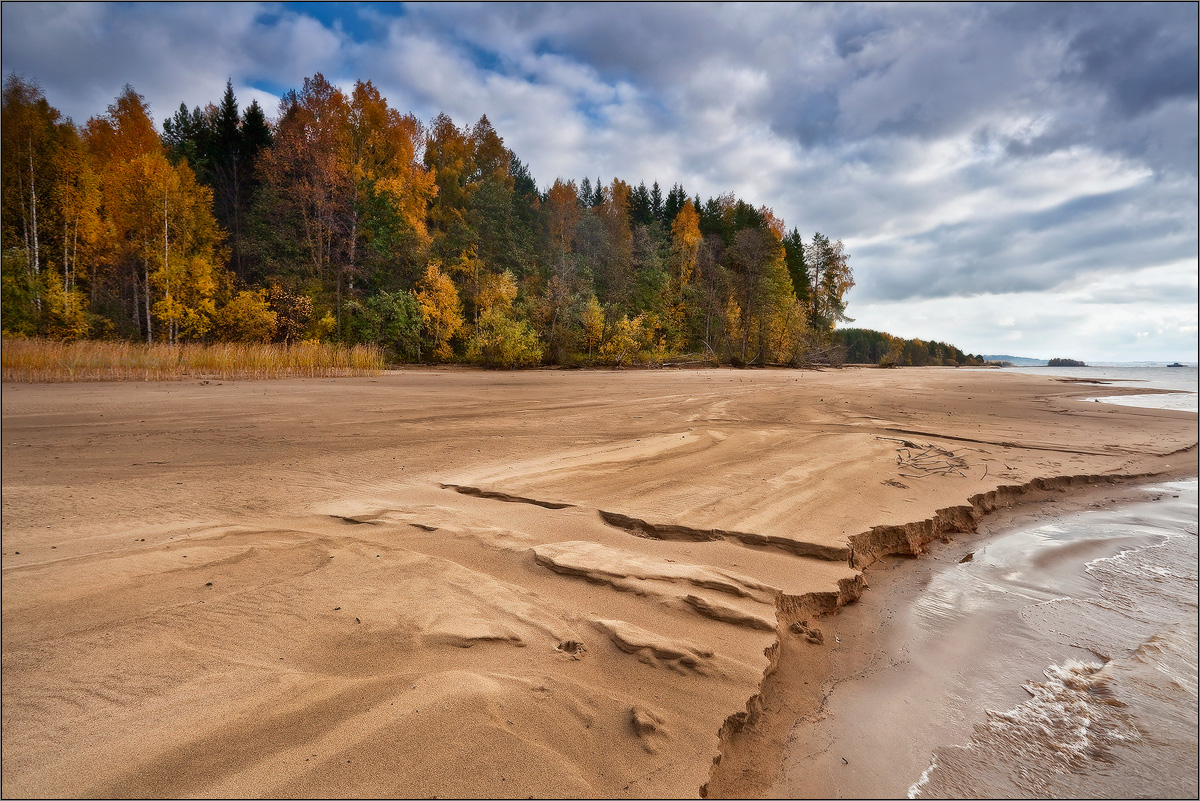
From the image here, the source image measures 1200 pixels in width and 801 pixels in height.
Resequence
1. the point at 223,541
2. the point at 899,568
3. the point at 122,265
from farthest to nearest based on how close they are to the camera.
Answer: the point at 122,265 → the point at 899,568 → the point at 223,541

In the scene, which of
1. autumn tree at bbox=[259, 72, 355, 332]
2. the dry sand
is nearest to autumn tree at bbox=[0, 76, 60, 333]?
autumn tree at bbox=[259, 72, 355, 332]

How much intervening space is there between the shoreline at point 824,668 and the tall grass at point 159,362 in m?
15.7

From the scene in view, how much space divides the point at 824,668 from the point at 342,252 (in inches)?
1123

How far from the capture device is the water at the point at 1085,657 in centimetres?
161

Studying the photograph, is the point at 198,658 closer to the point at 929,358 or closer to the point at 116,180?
the point at 116,180

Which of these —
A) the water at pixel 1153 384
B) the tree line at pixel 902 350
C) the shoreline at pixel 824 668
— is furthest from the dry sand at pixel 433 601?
the tree line at pixel 902 350

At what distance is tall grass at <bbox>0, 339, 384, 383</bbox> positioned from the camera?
1191 cm

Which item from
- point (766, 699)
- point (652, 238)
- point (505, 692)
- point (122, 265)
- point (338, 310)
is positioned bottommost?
point (766, 699)

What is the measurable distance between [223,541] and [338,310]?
24.1 metres

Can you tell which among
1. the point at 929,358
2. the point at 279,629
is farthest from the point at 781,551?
the point at 929,358

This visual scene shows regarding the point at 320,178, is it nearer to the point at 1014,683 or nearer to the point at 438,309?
the point at 438,309

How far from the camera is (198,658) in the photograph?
1726mm

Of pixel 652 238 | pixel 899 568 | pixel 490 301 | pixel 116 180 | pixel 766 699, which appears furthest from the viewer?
pixel 652 238

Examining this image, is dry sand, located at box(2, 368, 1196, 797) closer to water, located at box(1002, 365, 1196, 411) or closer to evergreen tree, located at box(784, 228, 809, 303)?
water, located at box(1002, 365, 1196, 411)
